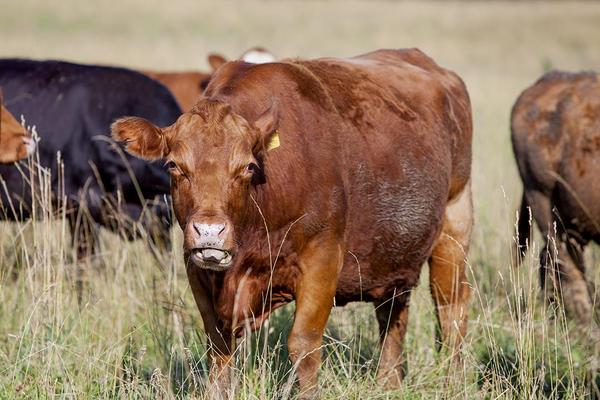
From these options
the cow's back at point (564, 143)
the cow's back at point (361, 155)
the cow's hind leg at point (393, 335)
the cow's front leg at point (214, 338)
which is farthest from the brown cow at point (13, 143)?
the cow's back at point (564, 143)

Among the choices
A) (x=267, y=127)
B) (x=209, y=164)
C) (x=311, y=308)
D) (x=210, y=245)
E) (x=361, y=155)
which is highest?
(x=267, y=127)

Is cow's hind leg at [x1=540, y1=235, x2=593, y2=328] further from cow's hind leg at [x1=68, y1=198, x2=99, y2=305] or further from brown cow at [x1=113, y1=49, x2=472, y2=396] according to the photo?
cow's hind leg at [x1=68, y1=198, x2=99, y2=305]

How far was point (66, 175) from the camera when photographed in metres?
7.28

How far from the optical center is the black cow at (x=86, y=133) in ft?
23.8

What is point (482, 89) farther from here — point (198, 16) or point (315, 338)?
point (198, 16)

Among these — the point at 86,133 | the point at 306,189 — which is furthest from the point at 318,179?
the point at 86,133

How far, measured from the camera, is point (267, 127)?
405 centimetres

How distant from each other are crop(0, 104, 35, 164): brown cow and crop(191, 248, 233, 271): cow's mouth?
300 cm

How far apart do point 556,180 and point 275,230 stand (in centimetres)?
347

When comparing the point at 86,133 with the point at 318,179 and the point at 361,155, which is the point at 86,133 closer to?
the point at 361,155

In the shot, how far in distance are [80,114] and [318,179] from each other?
354 cm

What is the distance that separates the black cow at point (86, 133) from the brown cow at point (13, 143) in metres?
0.70

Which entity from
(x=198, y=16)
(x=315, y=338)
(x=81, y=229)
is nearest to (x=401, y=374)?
(x=315, y=338)

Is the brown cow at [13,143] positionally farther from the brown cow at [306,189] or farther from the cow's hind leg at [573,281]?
the cow's hind leg at [573,281]
